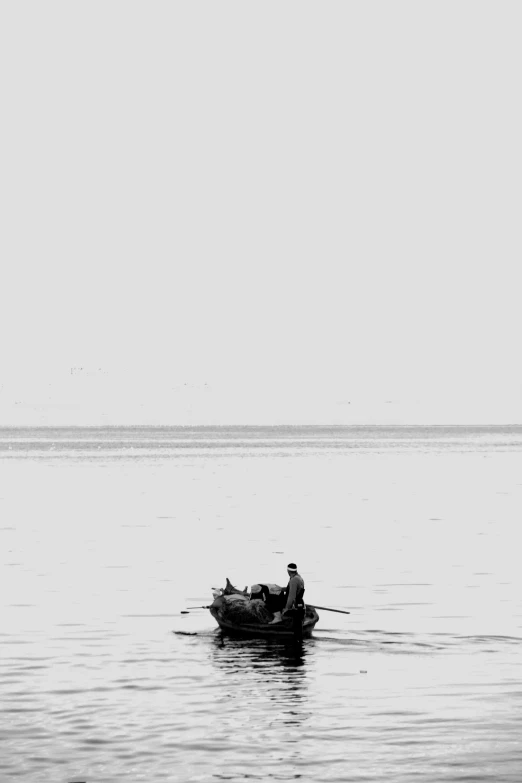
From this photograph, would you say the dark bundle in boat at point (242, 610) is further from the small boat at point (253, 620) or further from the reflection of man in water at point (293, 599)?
the reflection of man in water at point (293, 599)

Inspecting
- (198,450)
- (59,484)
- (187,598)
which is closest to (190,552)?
(187,598)

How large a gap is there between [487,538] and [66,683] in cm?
3658

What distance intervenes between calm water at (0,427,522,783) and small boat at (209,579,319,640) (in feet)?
1.53

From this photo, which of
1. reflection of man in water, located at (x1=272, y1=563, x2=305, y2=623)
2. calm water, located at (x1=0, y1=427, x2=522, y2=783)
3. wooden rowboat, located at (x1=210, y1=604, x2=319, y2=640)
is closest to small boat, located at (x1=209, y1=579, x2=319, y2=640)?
wooden rowboat, located at (x1=210, y1=604, x2=319, y2=640)

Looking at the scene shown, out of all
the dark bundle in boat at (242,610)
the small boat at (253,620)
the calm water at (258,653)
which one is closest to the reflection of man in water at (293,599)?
the small boat at (253,620)

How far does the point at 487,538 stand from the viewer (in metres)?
62.6

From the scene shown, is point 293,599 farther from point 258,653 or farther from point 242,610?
point 242,610

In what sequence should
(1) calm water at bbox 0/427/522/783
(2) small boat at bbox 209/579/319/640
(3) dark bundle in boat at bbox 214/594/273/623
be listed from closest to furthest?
1. (1) calm water at bbox 0/427/522/783
2. (2) small boat at bbox 209/579/319/640
3. (3) dark bundle in boat at bbox 214/594/273/623

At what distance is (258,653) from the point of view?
32031 mm

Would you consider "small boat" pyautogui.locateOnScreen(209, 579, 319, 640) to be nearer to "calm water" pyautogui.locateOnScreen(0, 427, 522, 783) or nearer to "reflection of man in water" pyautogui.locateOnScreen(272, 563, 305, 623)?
"reflection of man in water" pyautogui.locateOnScreen(272, 563, 305, 623)

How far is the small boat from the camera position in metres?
32.9

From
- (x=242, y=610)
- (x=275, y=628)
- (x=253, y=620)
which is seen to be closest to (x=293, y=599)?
(x=275, y=628)

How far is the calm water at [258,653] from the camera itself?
22969 millimetres

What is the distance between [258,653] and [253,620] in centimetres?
152
